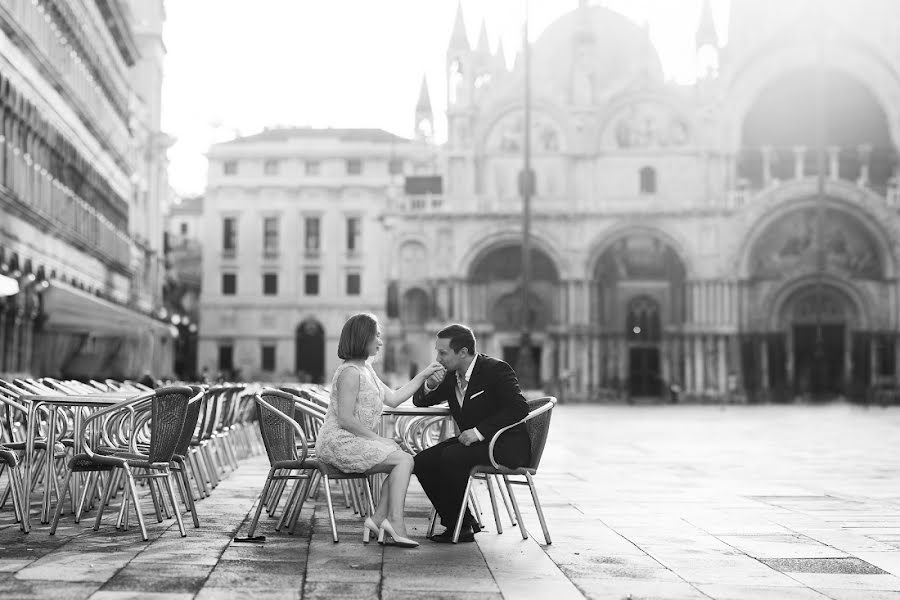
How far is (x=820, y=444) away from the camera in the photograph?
20766mm

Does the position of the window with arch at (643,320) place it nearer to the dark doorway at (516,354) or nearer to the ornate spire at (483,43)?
the dark doorway at (516,354)

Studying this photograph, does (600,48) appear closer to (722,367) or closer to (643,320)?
(643,320)

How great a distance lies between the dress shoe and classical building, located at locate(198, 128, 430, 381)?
60027 mm

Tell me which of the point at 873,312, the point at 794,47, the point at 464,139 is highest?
the point at 794,47

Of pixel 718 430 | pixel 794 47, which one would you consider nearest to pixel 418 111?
pixel 794 47

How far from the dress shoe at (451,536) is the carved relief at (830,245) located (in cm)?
4623

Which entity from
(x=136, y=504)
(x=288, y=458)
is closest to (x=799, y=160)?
(x=288, y=458)

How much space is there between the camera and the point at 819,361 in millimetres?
52406

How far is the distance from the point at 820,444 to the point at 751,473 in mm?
6990

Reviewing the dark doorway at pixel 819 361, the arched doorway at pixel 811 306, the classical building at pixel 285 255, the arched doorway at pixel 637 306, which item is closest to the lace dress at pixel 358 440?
the arched doorway at pixel 811 306

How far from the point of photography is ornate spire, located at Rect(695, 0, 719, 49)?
55.7 m

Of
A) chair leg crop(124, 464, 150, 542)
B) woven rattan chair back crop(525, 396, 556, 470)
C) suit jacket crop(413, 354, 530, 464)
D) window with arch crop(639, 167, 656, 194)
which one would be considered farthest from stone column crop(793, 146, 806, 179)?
chair leg crop(124, 464, 150, 542)

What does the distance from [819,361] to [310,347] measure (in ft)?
92.0

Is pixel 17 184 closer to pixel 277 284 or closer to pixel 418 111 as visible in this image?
pixel 277 284
